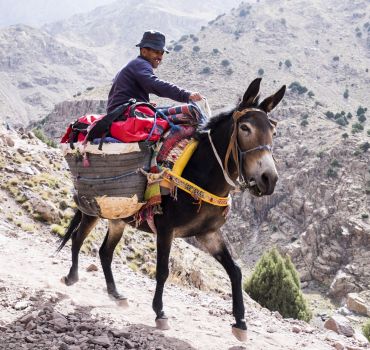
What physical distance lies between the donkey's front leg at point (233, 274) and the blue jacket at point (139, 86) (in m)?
2.01

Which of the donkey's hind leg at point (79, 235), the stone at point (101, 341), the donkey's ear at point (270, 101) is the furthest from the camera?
the donkey's hind leg at point (79, 235)

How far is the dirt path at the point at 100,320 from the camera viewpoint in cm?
539

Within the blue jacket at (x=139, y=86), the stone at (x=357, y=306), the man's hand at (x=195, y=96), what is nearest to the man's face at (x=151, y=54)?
the blue jacket at (x=139, y=86)

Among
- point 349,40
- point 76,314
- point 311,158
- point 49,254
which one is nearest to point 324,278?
point 311,158

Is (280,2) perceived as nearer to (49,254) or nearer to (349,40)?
(349,40)

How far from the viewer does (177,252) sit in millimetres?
20891

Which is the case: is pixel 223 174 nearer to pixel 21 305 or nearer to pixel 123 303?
pixel 123 303

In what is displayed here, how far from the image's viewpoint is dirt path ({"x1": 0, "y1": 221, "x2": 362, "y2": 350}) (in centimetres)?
539

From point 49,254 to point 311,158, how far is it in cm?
7333

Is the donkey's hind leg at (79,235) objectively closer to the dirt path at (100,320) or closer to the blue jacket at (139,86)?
the dirt path at (100,320)

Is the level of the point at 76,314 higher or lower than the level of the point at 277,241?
higher

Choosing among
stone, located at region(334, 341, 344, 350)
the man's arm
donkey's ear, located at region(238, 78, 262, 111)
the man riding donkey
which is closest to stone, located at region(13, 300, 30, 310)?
the man riding donkey

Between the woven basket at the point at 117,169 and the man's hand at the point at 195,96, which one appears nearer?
the man's hand at the point at 195,96

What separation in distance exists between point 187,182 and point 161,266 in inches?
50.9
